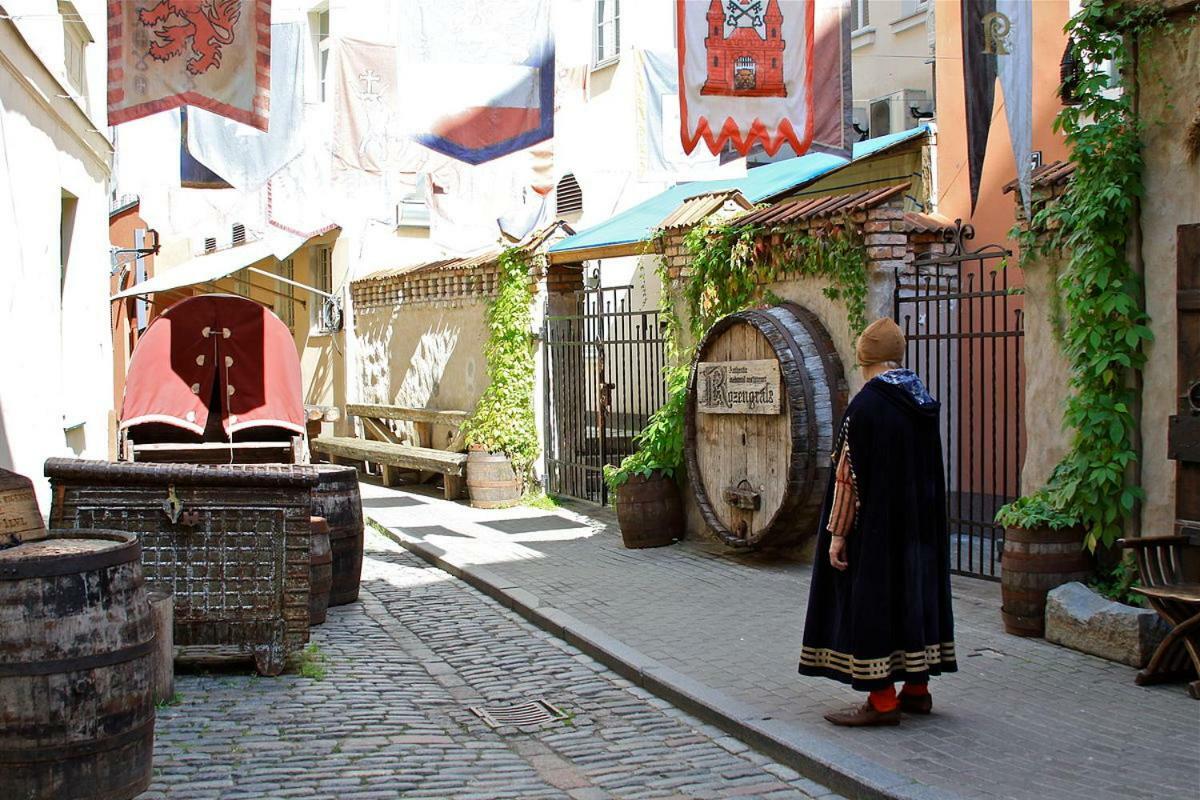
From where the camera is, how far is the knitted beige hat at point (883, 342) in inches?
223

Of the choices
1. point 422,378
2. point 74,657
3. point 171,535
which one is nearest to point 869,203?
point 171,535

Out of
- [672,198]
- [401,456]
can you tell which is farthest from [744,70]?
[401,456]

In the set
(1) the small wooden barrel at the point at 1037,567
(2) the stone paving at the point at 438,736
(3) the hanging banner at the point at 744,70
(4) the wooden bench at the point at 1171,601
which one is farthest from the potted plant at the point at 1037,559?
(3) the hanging banner at the point at 744,70

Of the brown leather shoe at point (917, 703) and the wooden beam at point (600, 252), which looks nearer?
the brown leather shoe at point (917, 703)

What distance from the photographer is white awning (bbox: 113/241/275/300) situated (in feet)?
67.4

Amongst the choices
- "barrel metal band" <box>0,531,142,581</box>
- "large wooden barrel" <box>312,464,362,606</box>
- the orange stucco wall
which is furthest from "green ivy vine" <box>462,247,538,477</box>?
"barrel metal band" <box>0,531,142,581</box>

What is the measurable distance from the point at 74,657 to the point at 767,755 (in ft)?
9.67

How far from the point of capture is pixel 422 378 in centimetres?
1794

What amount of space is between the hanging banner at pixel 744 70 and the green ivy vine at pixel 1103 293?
2404 millimetres

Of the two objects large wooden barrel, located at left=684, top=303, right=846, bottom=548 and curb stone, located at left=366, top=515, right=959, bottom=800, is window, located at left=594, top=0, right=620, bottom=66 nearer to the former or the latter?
large wooden barrel, located at left=684, top=303, right=846, bottom=548

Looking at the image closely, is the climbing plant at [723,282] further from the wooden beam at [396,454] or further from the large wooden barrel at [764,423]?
the wooden beam at [396,454]

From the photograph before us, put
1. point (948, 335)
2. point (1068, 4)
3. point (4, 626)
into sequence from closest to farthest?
point (4, 626)
point (948, 335)
point (1068, 4)

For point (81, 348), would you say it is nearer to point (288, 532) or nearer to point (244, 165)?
point (244, 165)

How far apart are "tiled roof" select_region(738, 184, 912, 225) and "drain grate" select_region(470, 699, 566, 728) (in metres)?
4.49
